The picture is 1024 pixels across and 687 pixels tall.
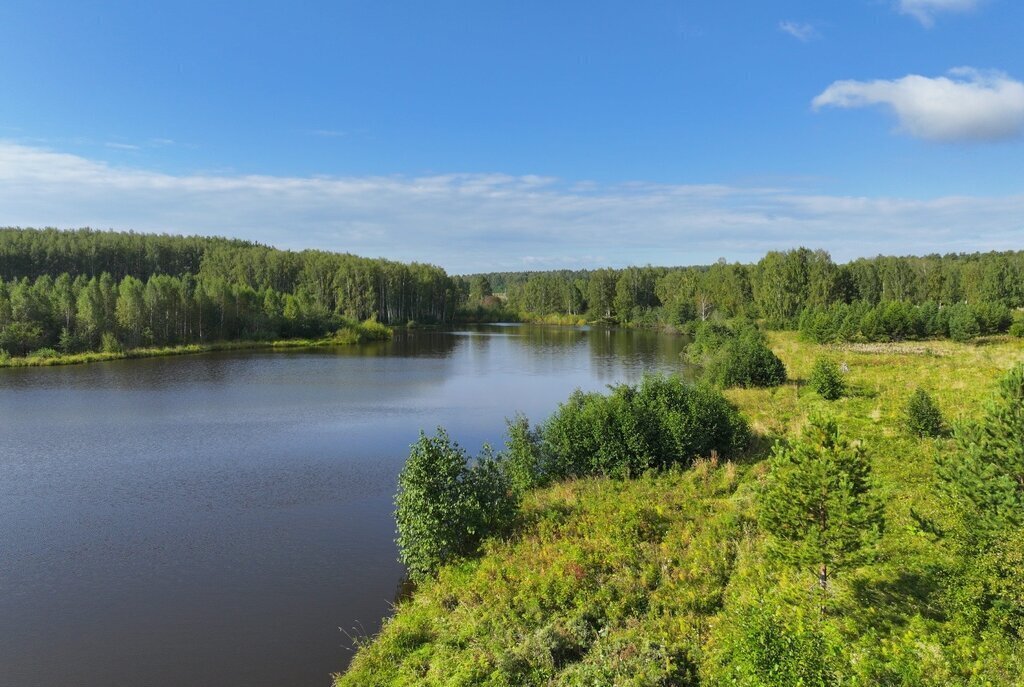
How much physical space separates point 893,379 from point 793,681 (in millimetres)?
36376

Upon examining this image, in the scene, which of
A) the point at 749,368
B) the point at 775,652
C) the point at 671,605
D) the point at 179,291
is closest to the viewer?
the point at 775,652

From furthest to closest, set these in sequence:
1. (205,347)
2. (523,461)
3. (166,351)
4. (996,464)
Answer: (205,347) < (166,351) < (523,461) < (996,464)

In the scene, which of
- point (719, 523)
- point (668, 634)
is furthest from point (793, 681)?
point (719, 523)

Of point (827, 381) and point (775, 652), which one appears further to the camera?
point (827, 381)

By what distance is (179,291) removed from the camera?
8838 cm

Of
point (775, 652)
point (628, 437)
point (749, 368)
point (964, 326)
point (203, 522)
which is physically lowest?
point (203, 522)

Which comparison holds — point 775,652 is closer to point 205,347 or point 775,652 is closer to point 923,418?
point 923,418

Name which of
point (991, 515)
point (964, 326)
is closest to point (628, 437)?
point (991, 515)

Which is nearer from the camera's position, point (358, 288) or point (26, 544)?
point (26, 544)

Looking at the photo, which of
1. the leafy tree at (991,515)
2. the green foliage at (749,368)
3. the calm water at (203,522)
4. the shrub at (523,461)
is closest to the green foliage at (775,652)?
the leafy tree at (991,515)

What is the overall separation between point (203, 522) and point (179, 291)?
77176mm

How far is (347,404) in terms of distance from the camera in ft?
151

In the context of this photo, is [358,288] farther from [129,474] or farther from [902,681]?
[902,681]

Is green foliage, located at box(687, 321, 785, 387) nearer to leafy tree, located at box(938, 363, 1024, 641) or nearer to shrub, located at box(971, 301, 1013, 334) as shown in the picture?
leafy tree, located at box(938, 363, 1024, 641)
